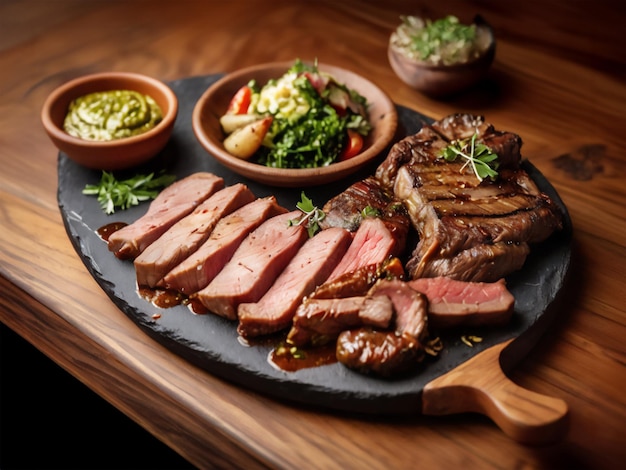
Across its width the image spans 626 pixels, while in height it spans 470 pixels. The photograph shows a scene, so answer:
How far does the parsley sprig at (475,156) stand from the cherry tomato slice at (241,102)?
46.3 inches

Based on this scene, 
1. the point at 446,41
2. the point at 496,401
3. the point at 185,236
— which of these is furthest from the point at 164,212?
the point at 446,41

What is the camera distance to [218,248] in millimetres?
3057

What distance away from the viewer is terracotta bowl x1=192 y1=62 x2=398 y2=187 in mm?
3465

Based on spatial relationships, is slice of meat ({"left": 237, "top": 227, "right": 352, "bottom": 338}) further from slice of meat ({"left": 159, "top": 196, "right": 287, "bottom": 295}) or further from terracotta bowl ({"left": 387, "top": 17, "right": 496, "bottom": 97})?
terracotta bowl ({"left": 387, "top": 17, "right": 496, "bottom": 97})

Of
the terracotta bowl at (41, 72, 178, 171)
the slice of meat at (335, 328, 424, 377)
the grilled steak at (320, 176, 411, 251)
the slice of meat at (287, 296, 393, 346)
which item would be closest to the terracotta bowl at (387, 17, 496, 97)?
the grilled steak at (320, 176, 411, 251)

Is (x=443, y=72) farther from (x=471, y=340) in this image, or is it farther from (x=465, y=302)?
(x=471, y=340)

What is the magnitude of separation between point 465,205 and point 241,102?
1.47 m

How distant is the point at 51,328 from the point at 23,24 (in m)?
3.14

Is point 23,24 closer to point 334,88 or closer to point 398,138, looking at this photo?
point 334,88

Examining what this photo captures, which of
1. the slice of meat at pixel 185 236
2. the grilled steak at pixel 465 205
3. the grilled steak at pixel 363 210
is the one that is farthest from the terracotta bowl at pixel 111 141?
the grilled steak at pixel 465 205

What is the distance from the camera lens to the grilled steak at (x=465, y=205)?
9.68ft

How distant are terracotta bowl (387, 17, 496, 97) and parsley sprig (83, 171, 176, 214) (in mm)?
1618

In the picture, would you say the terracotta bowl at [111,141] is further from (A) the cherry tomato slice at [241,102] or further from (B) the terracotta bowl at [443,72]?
(B) the terracotta bowl at [443,72]

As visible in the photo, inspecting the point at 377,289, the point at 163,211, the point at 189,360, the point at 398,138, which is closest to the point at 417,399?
the point at 377,289
